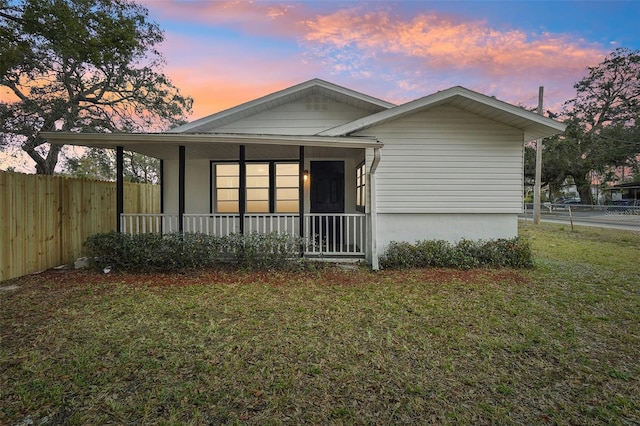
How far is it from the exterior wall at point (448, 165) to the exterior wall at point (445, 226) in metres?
0.15

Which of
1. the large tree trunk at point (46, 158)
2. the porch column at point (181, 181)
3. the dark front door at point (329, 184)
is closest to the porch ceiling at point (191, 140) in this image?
the porch column at point (181, 181)

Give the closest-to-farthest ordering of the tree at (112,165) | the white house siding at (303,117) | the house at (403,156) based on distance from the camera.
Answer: the house at (403,156) < the white house siding at (303,117) < the tree at (112,165)

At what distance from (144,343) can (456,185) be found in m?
6.86

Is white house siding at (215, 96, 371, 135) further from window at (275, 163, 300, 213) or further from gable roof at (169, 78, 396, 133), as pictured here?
window at (275, 163, 300, 213)

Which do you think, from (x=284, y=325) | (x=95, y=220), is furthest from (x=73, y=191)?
(x=284, y=325)

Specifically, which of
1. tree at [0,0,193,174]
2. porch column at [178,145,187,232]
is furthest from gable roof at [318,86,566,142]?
tree at [0,0,193,174]

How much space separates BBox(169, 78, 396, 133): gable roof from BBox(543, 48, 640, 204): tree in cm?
3062

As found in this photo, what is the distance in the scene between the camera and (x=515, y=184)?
24.6 ft

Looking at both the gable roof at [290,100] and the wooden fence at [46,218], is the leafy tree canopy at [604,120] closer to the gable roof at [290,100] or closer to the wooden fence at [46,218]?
the gable roof at [290,100]

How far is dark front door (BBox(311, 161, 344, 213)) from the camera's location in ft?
30.0

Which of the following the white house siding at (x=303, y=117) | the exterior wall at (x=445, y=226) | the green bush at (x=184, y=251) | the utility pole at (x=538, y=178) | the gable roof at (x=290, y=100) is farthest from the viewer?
the utility pole at (x=538, y=178)

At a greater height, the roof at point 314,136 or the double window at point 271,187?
the roof at point 314,136

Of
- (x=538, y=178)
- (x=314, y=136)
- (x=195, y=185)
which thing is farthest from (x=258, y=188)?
(x=538, y=178)

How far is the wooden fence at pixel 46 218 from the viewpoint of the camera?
5789 millimetres
